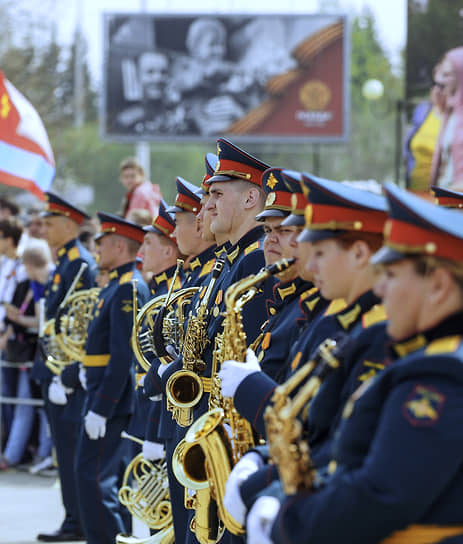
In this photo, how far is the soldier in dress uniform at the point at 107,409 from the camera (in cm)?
640

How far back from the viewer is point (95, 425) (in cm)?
636

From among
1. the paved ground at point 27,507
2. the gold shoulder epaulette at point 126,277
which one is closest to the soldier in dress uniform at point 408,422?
the gold shoulder epaulette at point 126,277

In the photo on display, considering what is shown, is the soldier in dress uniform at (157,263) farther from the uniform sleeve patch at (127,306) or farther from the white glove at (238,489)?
the white glove at (238,489)

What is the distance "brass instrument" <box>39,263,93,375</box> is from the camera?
741 centimetres

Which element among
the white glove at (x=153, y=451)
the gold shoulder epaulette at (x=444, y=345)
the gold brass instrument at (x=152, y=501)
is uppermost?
the gold shoulder epaulette at (x=444, y=345)

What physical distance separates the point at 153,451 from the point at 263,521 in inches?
129

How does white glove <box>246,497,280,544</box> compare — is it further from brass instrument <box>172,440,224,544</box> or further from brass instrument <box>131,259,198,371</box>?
brass instrument <box>131,259,198,371</box>

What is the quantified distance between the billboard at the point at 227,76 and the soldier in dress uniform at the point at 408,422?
23362 millimetres

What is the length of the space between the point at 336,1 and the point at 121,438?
50692 millimetres

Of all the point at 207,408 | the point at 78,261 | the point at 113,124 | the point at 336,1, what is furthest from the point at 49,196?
the point at 336,1

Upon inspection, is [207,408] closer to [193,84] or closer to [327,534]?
[327,534]

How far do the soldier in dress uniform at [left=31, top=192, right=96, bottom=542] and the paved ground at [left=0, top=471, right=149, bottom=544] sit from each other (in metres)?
0.25

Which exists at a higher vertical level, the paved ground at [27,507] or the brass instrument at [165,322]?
the brass instrument at [165,322]

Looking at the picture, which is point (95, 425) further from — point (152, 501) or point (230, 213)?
point (230, 213)
